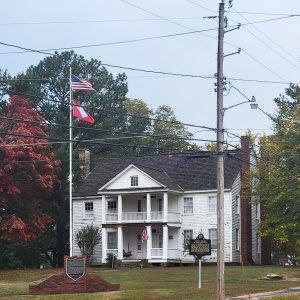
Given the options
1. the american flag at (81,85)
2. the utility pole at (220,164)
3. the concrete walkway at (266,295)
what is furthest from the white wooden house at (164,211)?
the utility pole at (220,164)

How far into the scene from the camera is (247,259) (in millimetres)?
57469

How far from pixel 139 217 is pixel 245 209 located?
847cm

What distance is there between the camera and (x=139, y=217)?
5900 centimetres

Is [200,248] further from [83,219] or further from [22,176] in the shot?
[83,219]

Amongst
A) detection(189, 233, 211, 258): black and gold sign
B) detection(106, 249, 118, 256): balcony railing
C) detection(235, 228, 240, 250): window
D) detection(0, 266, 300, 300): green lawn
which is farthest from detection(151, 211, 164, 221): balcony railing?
detection(189, 233, 211, 258): black and gold sign

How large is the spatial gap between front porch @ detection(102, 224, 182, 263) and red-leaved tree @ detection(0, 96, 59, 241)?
18.7 ft

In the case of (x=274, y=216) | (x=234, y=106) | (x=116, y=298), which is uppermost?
(x=234, y=106)

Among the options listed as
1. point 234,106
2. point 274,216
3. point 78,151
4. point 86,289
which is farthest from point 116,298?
point 78,151

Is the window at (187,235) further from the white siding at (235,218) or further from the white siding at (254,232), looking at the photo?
the white siding at (254,232)

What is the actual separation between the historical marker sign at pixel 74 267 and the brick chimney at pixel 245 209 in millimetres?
25099

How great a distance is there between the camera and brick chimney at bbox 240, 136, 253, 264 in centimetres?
5662

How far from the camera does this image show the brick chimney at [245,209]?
186ft

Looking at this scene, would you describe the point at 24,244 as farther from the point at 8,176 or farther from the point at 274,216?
the point at 274,216

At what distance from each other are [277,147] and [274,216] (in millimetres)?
4943
